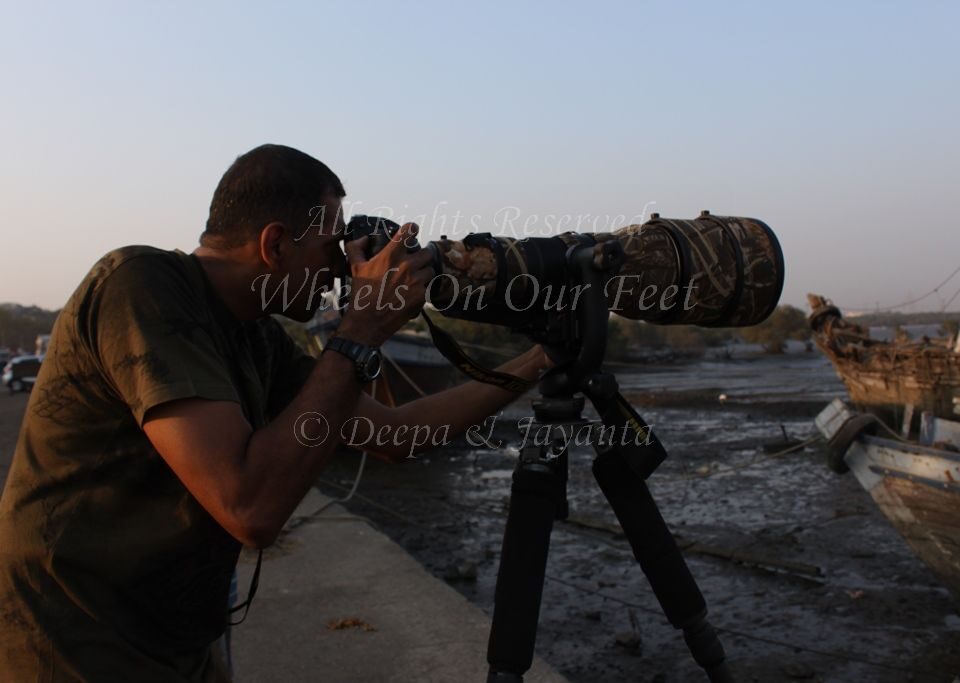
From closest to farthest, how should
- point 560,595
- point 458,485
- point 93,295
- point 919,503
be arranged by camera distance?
point 93,295
point 919,503
point 560,595
point 458,485

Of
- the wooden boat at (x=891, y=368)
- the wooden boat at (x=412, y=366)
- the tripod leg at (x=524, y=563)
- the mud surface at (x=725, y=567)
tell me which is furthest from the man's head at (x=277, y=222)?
the wooden boat at (x=412, y=366)

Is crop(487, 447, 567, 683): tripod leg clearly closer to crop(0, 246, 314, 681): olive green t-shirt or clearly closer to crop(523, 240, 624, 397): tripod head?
crop(523, 240, 624, 397): tripod head

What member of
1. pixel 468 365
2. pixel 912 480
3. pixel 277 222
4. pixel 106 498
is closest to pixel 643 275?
pixel 468 365

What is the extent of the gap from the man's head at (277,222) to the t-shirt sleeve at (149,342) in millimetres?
221

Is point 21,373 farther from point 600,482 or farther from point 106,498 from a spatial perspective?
point 600,482

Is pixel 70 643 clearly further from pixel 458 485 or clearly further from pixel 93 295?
pixel 458 485

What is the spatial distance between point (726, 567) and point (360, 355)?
5.30 meters

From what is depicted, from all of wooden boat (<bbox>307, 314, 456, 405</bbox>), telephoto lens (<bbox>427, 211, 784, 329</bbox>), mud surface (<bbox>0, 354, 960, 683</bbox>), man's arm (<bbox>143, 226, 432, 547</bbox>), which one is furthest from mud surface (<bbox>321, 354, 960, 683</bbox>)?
wooden boat (<bbox>307, 314, 456, 405</bbox>)

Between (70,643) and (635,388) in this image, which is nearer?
(70,643)

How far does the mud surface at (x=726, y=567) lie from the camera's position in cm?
471

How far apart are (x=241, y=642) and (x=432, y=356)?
12442 mm

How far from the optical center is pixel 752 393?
72.2 feet

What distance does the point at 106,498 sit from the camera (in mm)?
1631

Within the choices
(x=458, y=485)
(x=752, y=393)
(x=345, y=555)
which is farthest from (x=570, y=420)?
(x=752, y=393)
